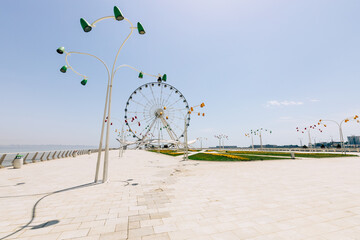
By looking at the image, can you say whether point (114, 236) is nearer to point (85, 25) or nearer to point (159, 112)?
point (85, 25)

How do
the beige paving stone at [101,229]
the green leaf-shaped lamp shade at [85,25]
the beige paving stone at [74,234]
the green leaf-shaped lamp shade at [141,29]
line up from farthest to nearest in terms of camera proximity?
the green leaf-shaped lamp shade at [141,29]
the green leaf-shaped lamp shade at [85,25]
the beige paving stone at [101,229]
the beige paving stone at [74,234]

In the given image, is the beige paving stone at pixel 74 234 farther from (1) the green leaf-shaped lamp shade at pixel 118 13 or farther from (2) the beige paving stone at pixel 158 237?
(1) the green leaf-shaped lamp shade at pixel 118 13

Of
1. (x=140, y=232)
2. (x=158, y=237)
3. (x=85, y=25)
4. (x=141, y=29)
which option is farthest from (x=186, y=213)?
(x=85, y=25)

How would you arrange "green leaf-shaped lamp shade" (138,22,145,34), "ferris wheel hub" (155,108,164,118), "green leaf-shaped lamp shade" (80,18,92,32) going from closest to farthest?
1. "green leaf-shaped lamp shade" (80,18,92,32)
2. "green leaf-shaped lamp shade" (138,22,145,34)
3. "ferris wheel hub" (155,108,164,118)

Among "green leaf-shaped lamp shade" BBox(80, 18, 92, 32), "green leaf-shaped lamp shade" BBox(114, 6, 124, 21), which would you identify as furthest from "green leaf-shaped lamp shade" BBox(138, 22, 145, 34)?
"green leaf-shaped lamp shade" BBox(80, 18, 92, 32)

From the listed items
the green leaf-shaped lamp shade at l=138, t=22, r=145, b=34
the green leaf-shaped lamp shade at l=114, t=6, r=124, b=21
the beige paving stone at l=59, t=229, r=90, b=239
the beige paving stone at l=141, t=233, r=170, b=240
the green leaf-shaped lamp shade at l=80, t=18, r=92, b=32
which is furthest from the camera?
the green leaf-shaped lamp shade at l=138, t=22, r=145, b=34

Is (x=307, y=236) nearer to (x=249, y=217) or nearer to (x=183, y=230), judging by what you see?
(x=249, y=217)

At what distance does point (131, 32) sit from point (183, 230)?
1013cm

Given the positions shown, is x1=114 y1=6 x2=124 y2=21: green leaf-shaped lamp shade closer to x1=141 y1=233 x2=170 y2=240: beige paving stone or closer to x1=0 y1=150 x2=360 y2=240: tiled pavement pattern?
x1=0 y1=150 x2=360 y2=240: tiled pavement pattern

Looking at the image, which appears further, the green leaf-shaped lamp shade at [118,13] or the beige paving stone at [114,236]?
the green leaf-shaped lamp shade at [118,13]

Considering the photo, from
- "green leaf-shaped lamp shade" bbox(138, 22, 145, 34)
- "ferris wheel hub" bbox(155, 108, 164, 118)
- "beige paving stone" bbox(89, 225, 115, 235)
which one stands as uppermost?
"ferris wheel hub" bbox(155, 108, 164, 118)

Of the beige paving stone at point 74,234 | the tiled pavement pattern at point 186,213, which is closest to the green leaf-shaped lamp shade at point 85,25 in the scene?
the tiled pavement pattern at point 186,213

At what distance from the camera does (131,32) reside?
30.1 ft

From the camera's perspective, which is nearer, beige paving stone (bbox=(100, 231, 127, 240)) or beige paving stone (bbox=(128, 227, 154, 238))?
beige paving stone (bbox=(100, 231, 127, 240))
